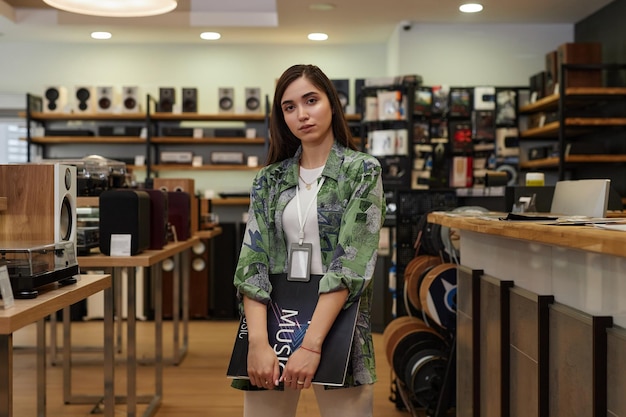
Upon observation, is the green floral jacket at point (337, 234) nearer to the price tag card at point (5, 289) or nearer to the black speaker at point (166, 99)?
the price tag card at point (5, 289)

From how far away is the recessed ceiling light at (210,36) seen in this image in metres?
7.61

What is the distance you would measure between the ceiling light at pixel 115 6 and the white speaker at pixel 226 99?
2.20m

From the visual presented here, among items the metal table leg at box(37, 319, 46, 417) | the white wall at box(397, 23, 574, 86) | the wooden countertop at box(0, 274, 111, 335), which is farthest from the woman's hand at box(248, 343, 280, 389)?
the white wall at box(397, 23, 574, 86)

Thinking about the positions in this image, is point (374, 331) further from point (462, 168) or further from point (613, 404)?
point (613, 404)

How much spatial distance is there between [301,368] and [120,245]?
1.82 m

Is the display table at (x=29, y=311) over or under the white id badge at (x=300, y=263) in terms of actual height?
under

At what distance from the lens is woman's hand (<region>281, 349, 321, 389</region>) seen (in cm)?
171

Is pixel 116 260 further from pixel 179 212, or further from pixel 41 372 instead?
pixel 179 212

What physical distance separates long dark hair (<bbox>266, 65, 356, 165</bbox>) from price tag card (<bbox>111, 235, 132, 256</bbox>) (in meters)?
1.49

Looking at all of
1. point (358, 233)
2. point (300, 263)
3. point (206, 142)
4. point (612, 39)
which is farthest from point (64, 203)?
point (206, 142)

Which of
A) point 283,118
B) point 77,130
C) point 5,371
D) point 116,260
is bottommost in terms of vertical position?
point 5,371

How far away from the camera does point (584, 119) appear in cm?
605

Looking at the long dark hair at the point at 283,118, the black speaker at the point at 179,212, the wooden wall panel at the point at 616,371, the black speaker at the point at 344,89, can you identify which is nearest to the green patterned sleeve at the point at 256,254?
the long dark hair at the point at 283,118

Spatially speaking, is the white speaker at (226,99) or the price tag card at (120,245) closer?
the price tag card at (120,245)
